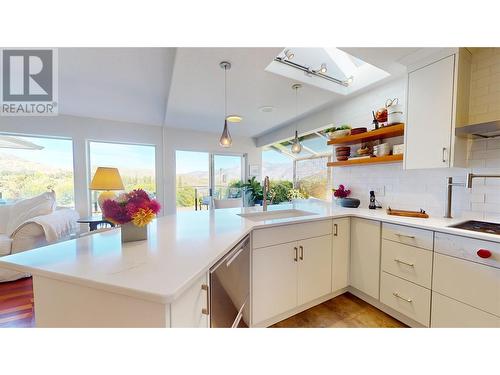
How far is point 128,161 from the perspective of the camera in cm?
407

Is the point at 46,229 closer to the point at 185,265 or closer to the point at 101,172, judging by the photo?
the point at 101,172

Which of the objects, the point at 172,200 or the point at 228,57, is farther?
the point at 172,200

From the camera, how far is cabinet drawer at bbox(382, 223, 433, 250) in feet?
4.74

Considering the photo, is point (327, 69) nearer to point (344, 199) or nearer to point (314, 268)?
point (344, 199)

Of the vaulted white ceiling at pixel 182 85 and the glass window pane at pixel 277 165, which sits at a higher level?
the vaulted white ceiling at pixel 182 85

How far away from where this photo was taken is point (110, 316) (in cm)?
67

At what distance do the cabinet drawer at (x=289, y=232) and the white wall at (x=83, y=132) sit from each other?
11.1ft

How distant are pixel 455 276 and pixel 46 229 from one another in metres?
3.89

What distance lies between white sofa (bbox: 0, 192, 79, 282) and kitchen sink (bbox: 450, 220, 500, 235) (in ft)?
13.1

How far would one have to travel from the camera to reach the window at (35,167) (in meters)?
3.13

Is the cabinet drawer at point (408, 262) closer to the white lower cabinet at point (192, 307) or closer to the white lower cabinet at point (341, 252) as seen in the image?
the white lower cabinet at point (341, 252)

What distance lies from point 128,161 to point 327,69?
3.99m

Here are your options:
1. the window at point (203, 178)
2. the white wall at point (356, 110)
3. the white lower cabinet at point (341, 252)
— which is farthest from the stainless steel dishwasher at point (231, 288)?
the window at point (203, 178)
